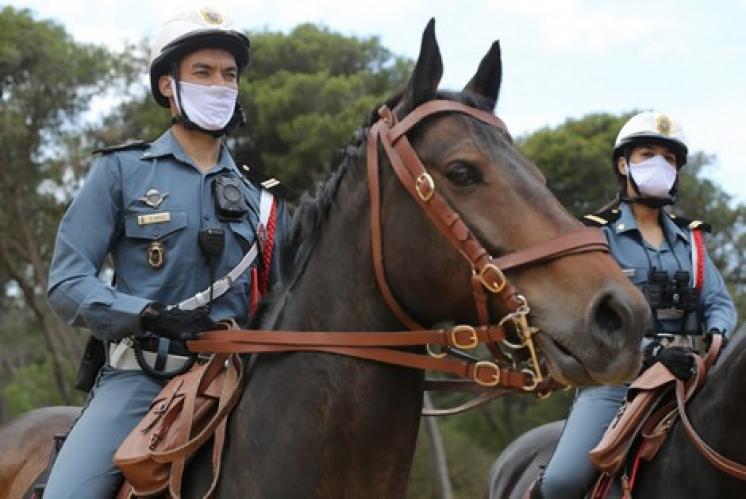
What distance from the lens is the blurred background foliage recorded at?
93.9 ft

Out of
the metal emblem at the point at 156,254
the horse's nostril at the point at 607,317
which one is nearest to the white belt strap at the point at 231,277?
the metal emblem at the point at 156,254

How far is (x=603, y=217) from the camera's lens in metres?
8.26

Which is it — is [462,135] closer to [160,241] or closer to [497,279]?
[497,279]

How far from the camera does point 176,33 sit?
17.8ft

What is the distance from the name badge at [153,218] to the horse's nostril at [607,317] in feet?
7.34

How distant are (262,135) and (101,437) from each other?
24.2 meters

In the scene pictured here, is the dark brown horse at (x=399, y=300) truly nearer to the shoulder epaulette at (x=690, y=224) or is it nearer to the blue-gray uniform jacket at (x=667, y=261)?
the blue-gray uniform jacket at (x=667, y=261)

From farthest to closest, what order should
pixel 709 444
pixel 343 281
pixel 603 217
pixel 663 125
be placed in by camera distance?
pixel 603 217
pixel 663 125
pixel 709 444
pixel 343 281

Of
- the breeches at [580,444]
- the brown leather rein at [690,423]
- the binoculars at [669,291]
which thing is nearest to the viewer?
the brown leather rein at [690,423]

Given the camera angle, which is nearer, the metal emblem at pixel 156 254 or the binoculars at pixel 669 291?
the metal emblem at pixel 156 254

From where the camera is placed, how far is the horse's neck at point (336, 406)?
14.4 feet

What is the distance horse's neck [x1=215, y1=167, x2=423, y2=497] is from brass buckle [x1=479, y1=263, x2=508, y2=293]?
0.55 m

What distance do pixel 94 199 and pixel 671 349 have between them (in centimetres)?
383

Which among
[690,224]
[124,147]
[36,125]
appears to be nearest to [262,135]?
[36,125]
